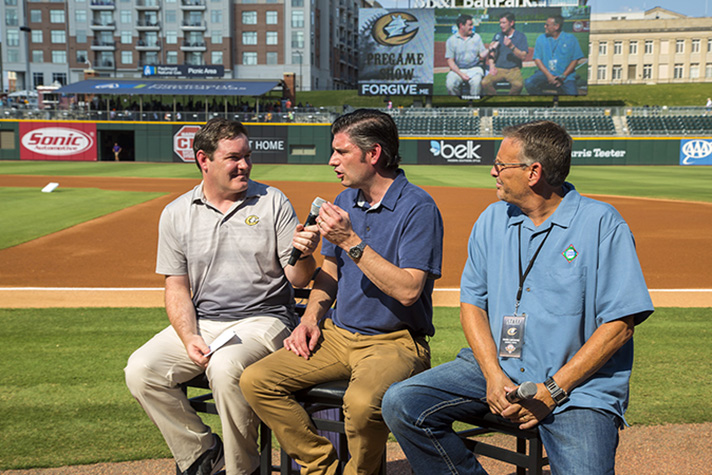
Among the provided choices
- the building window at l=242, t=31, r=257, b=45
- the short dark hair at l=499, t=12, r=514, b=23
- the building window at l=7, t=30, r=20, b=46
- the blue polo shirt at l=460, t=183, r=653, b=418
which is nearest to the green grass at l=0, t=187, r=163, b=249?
the blue polo shirt at l=460, t=183, r=653, b=418

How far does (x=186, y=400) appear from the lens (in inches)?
137

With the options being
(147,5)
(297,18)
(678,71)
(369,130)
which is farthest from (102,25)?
(369,130)

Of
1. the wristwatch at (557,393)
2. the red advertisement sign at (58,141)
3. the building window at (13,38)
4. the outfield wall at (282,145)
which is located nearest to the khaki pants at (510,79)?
the outfield wall at (282,145)

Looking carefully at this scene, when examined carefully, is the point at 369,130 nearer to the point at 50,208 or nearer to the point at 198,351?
the point at 198,351

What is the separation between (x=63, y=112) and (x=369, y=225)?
44.4 m

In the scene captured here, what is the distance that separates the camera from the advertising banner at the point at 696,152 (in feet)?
135

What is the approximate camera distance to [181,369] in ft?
11.6

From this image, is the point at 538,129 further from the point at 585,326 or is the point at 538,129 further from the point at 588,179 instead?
the point at 588,179

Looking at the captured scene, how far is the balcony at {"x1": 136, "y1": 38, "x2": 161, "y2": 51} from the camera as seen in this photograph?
82875 mm

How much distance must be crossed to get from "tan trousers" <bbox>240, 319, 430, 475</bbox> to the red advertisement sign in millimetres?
43986

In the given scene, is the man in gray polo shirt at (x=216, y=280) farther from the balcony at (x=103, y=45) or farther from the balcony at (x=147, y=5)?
the balcony at (x=103, y=45)

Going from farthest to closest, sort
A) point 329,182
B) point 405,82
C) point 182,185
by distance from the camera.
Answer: point 405,82 < point 329,182 < point 182,185

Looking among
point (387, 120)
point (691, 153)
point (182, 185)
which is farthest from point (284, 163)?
point (387, 120)

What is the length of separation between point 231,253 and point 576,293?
195 centimetres
